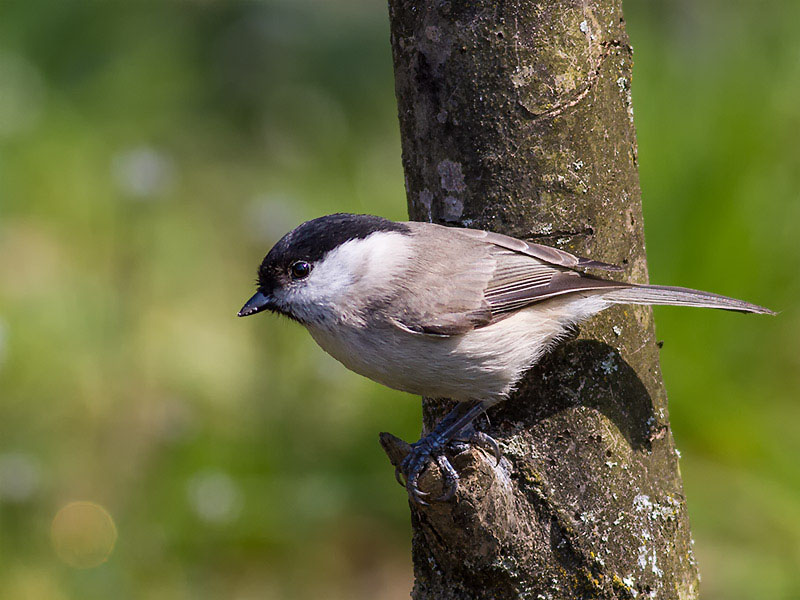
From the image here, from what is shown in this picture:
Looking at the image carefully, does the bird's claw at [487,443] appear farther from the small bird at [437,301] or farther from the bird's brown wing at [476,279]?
the bird's brown wing at [476,279]

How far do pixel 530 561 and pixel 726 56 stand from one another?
331cm

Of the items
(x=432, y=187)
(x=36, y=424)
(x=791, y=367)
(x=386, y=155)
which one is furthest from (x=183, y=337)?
(x=791, y=367)

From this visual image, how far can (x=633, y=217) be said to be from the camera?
2.31m

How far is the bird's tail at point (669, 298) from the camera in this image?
2277 mm

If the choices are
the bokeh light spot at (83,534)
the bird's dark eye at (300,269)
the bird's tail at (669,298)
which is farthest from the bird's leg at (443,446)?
the bokeh light spot at (83,534)

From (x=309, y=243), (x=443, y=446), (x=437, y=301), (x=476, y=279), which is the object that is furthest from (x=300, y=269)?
(x=443, y=446)

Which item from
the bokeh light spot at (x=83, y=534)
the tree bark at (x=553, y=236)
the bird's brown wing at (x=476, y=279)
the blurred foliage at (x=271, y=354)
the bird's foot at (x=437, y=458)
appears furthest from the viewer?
the blurred foliage at (x=271, y=354)

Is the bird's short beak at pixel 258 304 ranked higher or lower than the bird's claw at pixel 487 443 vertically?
higher

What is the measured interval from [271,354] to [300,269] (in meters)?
1.36

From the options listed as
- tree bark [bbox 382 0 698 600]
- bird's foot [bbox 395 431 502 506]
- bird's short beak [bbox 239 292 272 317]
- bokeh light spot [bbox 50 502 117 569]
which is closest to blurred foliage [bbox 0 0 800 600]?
bokeh light spot [bbox 50 502 117 569]

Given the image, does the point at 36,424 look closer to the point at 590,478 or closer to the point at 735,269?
the point at 590,478

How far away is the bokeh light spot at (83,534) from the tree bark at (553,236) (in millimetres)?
1524

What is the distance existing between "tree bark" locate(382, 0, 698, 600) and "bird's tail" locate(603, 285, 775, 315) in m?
0.07

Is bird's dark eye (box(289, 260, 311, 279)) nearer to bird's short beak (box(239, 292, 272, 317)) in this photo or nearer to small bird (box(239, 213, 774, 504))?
small bird (box(239, 213, 774, 504))
